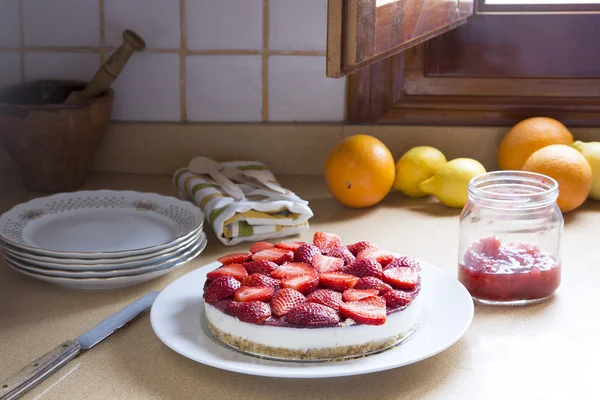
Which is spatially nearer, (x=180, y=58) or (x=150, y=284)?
(x=150, y=284)

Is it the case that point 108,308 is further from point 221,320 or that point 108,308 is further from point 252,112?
point 252,112

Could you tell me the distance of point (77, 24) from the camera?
146 centimetres

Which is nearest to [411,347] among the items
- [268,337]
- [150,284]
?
[268,337]

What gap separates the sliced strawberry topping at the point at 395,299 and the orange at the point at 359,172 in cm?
45

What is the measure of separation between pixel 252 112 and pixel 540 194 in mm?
634

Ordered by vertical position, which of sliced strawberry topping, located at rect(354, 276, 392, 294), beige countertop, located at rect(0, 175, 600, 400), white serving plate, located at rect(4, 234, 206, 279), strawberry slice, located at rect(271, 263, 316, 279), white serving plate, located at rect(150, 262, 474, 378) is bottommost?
beige countertop, located at rect(0, 175, 600, 400)

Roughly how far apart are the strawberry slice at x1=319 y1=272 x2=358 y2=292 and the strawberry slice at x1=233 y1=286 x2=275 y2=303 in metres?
0.06

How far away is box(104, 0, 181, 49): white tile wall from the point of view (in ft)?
4.74

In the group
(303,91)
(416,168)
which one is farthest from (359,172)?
(303,91)

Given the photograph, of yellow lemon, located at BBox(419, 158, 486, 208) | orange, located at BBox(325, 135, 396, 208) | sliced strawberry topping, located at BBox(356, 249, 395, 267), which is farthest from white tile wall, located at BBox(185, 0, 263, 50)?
sliced strawberry topping, located at BBox(356, 249, 395, 267)

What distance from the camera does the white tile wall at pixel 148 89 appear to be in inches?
58.1

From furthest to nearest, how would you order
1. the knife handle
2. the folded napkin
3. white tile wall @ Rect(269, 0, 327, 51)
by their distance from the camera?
1. white tile wall @ Rect(269, 0, 327, 51)
2. the folded napkin
3. the knife handle

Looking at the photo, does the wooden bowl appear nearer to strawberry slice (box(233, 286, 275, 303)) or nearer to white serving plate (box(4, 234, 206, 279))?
white serving plate (box(4, 234, 206, 279))

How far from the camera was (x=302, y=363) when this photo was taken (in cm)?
→ 83
